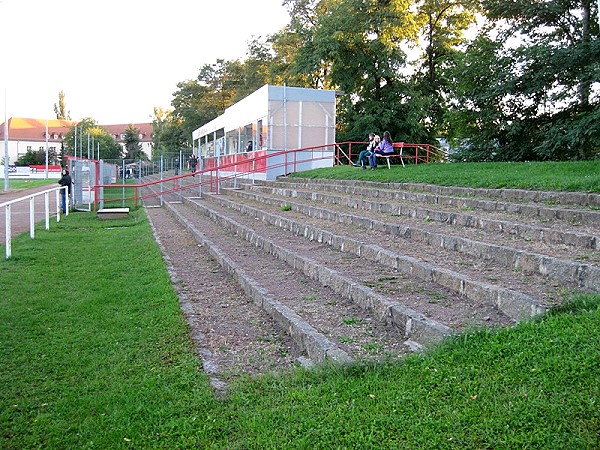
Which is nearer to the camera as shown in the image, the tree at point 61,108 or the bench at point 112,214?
the bench at point 112,214

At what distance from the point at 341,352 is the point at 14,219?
682 inches

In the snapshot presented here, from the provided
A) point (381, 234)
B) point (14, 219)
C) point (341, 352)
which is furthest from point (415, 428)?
point (14, 219)

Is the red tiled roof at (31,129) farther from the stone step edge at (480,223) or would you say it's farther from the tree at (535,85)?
the stone step edge at (480,223)

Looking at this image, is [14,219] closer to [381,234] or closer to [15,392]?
[381,234]

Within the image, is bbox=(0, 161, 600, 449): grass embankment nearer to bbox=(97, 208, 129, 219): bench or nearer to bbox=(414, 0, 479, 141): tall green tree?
bbox=(97, 208, 129, 219): bench

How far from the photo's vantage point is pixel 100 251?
447 inches

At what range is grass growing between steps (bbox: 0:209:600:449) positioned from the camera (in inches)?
125

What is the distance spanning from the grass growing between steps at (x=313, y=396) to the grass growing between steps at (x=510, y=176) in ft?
20.5

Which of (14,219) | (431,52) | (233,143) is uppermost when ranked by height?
(431,52)

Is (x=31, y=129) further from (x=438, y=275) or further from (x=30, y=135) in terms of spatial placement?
(x=438, y=275)

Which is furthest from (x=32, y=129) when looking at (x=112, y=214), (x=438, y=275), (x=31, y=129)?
(x=438, y=275)

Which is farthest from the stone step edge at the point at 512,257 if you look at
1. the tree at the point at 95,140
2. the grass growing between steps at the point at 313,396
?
the tree at the point at 95,140

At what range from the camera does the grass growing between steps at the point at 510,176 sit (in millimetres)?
10195

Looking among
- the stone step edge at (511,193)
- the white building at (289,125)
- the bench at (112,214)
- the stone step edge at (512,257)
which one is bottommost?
the bench at (112,214)
